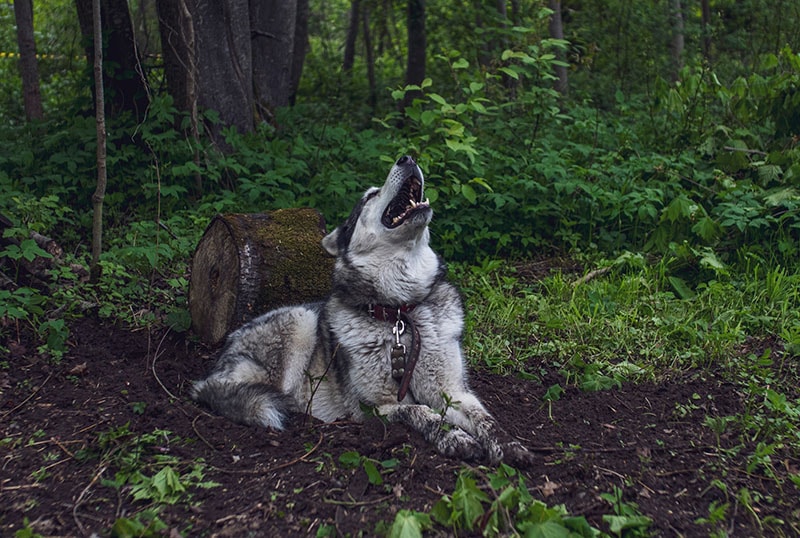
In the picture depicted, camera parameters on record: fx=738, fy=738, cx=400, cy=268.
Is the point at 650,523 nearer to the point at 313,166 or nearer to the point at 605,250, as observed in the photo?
the point at 605,250

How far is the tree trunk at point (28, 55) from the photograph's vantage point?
8508 millimetres

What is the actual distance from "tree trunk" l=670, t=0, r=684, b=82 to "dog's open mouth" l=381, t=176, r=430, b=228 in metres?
9.60

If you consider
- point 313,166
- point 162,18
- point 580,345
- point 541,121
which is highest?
point 162,18

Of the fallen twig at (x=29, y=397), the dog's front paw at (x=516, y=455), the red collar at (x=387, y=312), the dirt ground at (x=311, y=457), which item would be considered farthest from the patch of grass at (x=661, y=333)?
the fallen twig at (x=29, y=397)

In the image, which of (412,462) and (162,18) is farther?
(162,18)

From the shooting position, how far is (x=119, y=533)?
279 centimetres

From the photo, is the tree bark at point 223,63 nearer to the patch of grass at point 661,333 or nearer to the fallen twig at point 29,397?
the patch of grass at point 661,333

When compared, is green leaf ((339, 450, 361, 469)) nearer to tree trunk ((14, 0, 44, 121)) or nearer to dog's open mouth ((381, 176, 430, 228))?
dog's open mouth ((381, 176, 430, 228))

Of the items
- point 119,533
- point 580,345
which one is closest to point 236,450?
point 119,533

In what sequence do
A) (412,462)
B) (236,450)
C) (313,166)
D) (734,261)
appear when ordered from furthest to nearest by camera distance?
(313,166)
(734,261)
(236,450)
(412,462)

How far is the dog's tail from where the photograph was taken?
4.07 m

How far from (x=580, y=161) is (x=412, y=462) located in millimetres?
5378

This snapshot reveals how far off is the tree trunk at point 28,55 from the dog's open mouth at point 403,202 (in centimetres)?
591

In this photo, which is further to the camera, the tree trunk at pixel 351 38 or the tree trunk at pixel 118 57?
the tree trunk at pixel 351 38
